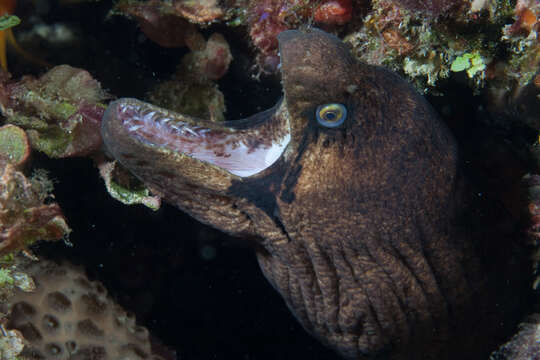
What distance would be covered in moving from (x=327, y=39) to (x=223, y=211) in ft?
4.01

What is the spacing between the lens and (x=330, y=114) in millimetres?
2318

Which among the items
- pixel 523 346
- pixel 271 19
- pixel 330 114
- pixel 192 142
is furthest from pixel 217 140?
pixel 523 346

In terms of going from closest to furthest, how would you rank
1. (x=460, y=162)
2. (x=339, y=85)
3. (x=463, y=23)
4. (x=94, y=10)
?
(x=339, y=85) → (x=463, y=23) → (x=460, y=162) → (x=94, y=10)

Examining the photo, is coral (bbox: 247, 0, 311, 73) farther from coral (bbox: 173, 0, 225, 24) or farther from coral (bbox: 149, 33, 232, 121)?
coral (bbox: 149, 33, 232, 121)

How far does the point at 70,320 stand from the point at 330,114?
92.4 inches

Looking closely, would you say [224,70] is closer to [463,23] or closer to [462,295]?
[463,23]

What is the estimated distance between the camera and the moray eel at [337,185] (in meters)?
2.32

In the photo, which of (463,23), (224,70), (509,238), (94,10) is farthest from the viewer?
(94,10)

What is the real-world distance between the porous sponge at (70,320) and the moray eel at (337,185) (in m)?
1.15

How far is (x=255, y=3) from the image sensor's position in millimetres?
2982

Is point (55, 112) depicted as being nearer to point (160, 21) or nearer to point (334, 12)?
point (160, 21)

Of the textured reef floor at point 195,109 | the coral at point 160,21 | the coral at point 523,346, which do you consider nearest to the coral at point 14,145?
the textured reef floor at point 195,109

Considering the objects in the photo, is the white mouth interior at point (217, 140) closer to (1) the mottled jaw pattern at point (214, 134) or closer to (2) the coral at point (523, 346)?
(1) the mottled jaw pattern at point (214, 134)

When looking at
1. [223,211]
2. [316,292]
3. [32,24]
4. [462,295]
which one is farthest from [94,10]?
[462,295]
